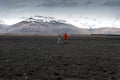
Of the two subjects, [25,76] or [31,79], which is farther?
[25,76]

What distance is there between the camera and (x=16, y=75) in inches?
739

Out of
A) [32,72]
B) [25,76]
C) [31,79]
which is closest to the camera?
[31,79]

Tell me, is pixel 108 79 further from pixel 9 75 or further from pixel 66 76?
pixel 9 75

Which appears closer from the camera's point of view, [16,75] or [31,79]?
[31,79]

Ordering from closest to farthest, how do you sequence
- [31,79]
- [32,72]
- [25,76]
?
[31,79]
[25,76]
[32,72]

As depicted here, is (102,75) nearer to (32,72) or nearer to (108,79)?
(108,79)

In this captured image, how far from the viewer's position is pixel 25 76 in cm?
1844

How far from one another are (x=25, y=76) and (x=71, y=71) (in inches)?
159

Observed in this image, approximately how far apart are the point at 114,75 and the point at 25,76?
6039 mm

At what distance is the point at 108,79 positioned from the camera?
17.6m

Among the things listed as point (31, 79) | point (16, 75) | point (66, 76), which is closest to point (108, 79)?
point (66, 76)

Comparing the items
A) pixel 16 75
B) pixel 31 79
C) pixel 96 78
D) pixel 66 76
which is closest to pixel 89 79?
pixel 96 78

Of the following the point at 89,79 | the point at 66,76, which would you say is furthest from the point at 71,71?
the point at 89,79

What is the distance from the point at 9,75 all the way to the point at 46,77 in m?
2.56
